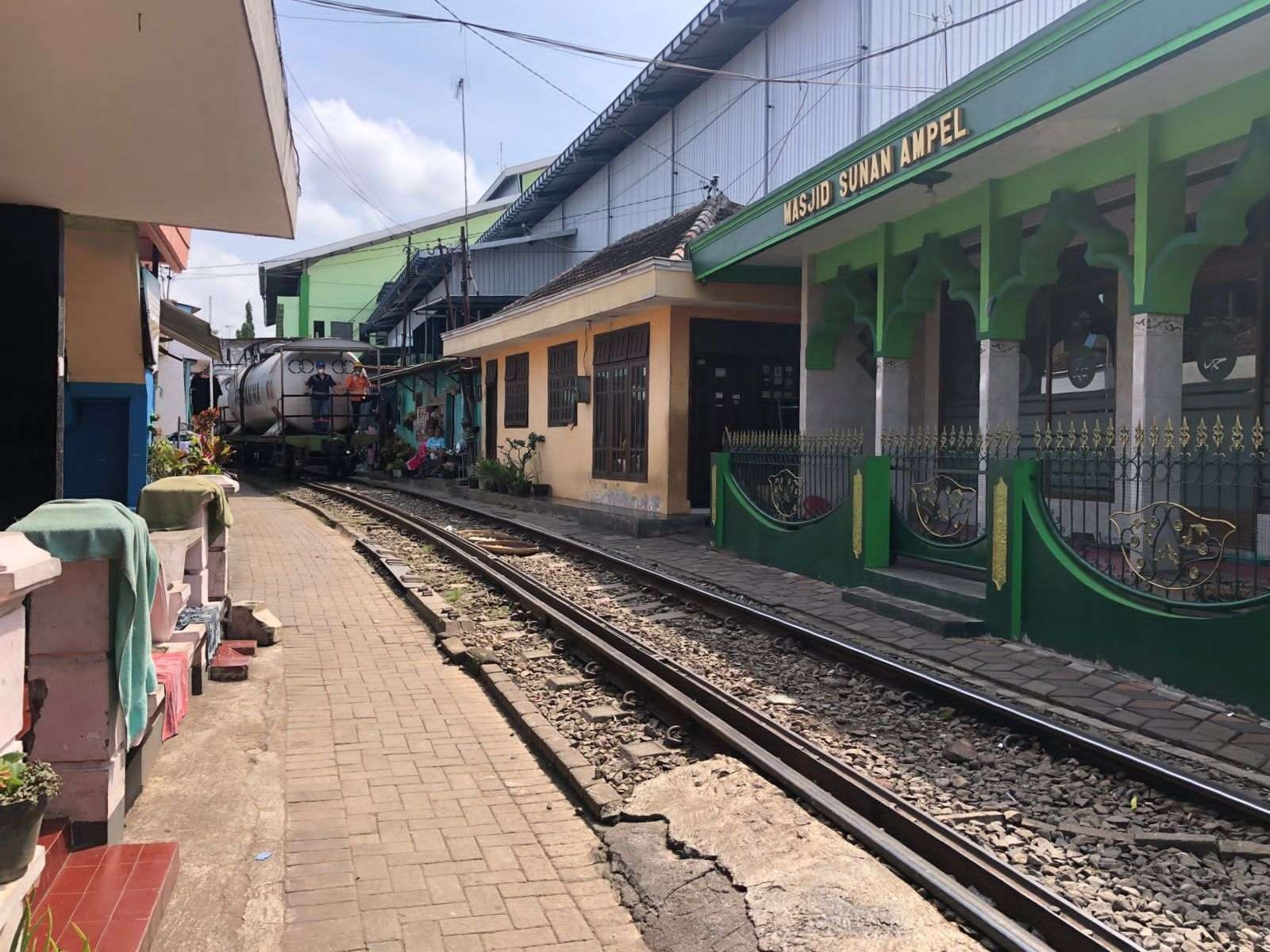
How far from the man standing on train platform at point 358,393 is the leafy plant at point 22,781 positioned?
990 inches

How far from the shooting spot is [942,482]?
9.20 m

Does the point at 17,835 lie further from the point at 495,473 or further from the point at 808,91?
the point at 495,473

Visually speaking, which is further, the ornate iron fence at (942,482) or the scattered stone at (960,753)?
the ornate iron fence at (942,482)

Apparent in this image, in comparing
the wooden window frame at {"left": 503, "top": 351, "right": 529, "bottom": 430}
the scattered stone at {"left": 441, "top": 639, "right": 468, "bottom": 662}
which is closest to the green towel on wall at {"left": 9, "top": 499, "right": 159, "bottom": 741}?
the scattered stone at {"left": 441, "top": 639, "right": 468, "bottom": 662}

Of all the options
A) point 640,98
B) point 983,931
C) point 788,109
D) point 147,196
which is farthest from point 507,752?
point 640,98

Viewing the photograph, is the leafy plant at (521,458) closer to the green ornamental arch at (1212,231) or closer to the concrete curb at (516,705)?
the concrete curb at (516,705)

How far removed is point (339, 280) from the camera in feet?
153

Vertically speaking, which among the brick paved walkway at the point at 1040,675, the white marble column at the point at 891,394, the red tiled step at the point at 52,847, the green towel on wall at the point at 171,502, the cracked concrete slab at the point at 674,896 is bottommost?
the cracked concrete slab at the point at 674,896

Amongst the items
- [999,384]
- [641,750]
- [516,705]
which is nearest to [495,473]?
[999,384]

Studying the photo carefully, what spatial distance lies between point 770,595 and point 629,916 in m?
6.32

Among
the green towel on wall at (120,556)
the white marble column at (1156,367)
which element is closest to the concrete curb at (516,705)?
the green towel on wall at (120,556)

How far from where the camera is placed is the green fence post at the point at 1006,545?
7434 millimetres

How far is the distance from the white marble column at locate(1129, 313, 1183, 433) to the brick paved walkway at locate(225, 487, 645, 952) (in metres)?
5.50

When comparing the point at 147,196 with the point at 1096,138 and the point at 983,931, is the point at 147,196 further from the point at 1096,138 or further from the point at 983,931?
the point at 1096,138
